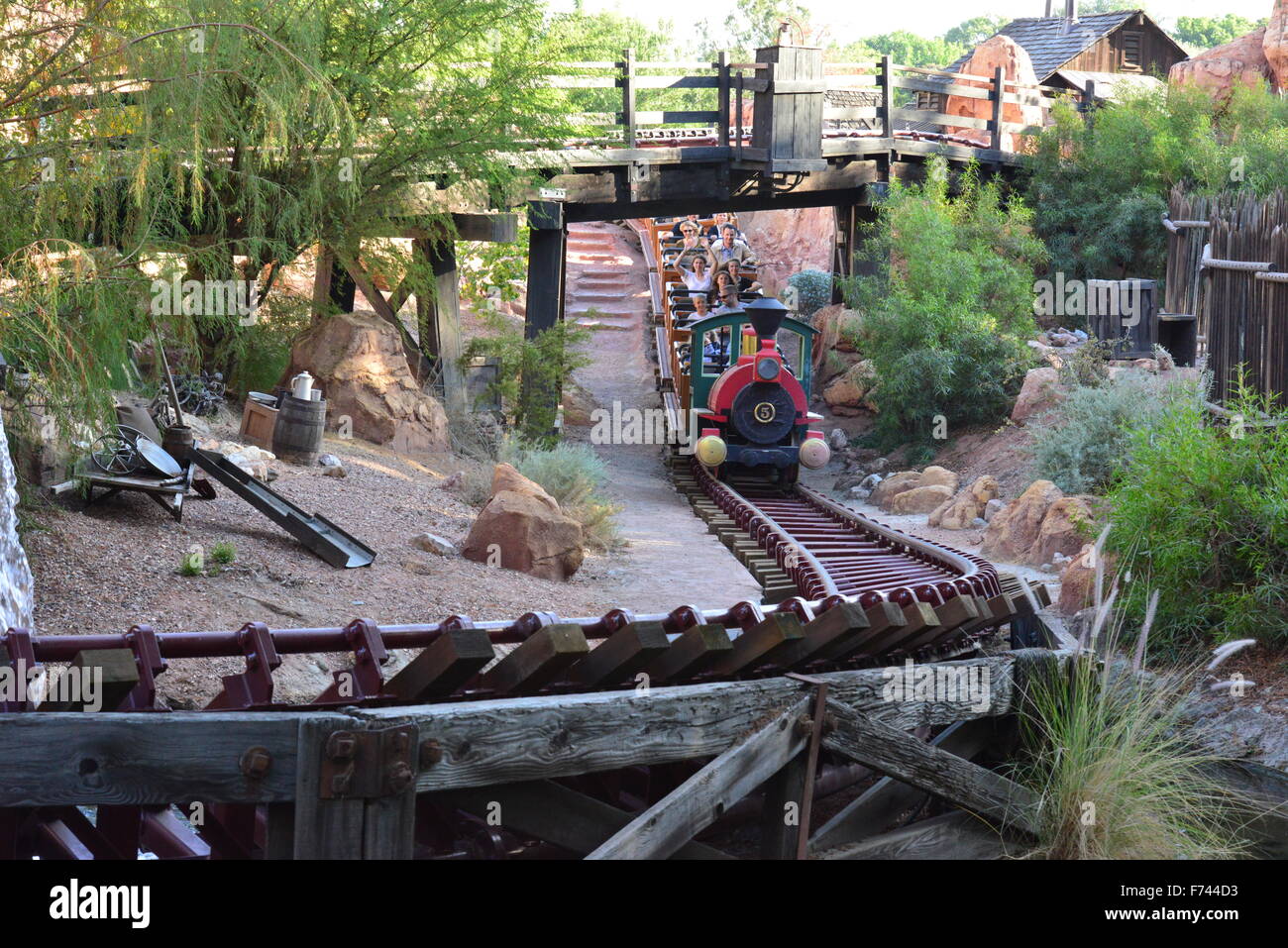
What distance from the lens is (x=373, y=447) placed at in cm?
1227

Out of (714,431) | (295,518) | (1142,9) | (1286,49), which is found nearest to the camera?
(295,518)

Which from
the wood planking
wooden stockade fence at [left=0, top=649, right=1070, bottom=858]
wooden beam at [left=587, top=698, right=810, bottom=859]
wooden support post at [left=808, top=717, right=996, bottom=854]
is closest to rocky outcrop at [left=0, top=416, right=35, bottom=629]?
wooden stockade fence at [left=0, top=649, right=1070, bottom=858]

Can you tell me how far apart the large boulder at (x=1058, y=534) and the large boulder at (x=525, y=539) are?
3647 millimetres

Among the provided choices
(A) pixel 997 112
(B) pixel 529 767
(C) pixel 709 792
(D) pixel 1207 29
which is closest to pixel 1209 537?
(C) pixel 709 792

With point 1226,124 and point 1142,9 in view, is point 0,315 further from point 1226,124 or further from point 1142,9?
point 1142,9

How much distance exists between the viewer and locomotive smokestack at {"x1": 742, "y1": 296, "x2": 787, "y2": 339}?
13695mm

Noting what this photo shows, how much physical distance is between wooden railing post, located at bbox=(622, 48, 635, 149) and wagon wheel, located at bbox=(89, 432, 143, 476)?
10.0m

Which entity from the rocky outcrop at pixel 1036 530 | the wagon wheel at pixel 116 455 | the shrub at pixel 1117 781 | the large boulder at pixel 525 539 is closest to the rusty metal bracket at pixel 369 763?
the shrub at pixel 1117 781

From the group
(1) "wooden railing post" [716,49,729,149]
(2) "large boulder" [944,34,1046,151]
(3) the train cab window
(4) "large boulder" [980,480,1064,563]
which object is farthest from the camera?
(2) "large boulder" [944,34,1046,151]

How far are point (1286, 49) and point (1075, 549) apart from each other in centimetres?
2226

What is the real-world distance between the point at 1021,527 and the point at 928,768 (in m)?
6.77

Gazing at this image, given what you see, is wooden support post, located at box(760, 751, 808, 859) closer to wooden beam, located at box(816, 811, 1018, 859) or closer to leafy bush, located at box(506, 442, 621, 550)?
wooden beam, located at box(816, 811, 1018, 859)

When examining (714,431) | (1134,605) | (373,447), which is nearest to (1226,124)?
(714,431)

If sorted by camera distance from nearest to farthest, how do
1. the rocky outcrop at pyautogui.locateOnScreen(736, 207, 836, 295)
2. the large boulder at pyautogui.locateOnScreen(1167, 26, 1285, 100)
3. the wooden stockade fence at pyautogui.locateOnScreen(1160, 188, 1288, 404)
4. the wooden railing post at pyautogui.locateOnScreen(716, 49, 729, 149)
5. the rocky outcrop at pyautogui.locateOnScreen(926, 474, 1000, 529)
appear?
the wooden stockade fence at pyautogui.locateOnScreen(1160, 188, 1288, 404)
the rocky outcrop at pyautogui.locateOnScreen(926, 474, 1000, 529)
the wooden railing post at pyautogui.locateOnScreen(716, 49, 729, 149)
the large boulder at pyautogui.locateOnScreen(1167, 26, 1285, 100)
the rocky outcrop at pyautogui.locateOnScreen(736, 207, 836, 295)
